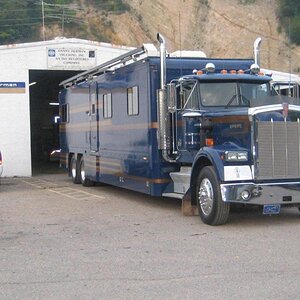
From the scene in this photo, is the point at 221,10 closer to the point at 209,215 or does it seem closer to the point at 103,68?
the point at 103,68

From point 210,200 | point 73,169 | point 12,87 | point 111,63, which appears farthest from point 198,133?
point 12,87

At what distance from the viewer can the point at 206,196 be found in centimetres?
1012

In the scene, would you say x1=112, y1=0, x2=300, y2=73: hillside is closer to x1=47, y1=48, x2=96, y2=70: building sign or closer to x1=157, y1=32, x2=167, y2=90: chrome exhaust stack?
x1=47, y1=48, x2=96, y2=70: building sign

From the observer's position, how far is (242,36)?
48.5 metres

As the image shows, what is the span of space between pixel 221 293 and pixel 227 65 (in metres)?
7.30

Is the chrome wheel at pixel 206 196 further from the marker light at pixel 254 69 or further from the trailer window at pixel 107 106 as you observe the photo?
the trailer window at pixel 107 106

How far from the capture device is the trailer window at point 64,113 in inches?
778

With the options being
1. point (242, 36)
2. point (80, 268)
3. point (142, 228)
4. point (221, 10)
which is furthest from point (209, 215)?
point (221, 10)

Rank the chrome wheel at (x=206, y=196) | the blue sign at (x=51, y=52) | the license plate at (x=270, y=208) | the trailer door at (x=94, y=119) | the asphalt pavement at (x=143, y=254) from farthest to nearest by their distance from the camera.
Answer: the blue sign at (x=51, y=52) → the trailer door at (x=94, y=119) → the chrome wheel at (x=206, y=196) → the license plate at (x=270, y=208) → the asphalt pavement at (x=143, y=254)

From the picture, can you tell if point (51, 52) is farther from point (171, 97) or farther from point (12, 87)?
point (171, 97)

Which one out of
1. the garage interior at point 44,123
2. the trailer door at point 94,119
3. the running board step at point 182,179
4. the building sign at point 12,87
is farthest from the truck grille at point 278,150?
the garage interior at point 44,123

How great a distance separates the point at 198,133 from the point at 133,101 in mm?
2360

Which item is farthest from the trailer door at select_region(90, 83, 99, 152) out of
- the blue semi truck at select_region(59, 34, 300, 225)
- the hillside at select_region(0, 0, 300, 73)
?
the hillside at select_region(0, 0, 300, 73)

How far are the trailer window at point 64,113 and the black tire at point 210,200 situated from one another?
397 inches
